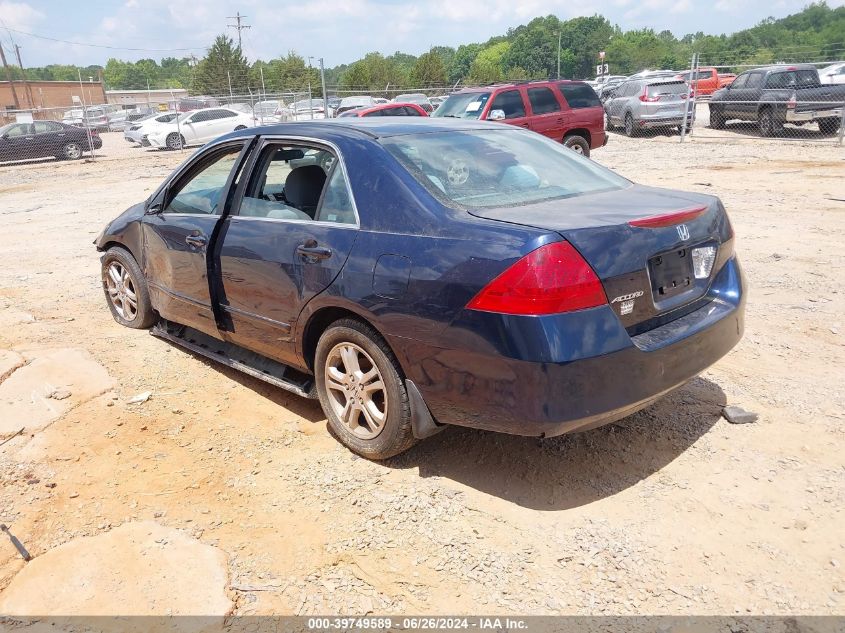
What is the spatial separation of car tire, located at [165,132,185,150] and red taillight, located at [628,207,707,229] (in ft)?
84.6

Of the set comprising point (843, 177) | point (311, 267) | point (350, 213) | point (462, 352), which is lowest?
point (843, 177)

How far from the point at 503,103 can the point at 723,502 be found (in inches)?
460

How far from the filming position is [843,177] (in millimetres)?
11992

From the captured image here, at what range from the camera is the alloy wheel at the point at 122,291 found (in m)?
5.44

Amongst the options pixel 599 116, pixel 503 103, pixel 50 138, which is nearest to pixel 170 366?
pixel 503 103

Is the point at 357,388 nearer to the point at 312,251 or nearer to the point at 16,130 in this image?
the point at 312,251

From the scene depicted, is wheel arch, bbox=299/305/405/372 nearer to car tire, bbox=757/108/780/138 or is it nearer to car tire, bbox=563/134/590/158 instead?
car tire, bbox=563/134/590/158

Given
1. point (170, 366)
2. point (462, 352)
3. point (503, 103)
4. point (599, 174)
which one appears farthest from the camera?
point (503, 103)

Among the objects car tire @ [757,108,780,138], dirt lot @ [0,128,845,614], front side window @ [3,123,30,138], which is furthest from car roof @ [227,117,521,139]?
front side window @ [3,123,30,138]

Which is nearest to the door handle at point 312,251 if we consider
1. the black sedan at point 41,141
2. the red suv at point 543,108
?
the red suv at point 543,108

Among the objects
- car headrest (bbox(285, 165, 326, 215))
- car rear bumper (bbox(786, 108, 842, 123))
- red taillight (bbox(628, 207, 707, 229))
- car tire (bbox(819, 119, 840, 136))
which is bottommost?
car tire (bbox(819, 119, 840, 136))

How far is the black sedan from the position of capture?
77.2ft

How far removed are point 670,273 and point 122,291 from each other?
14.3ft

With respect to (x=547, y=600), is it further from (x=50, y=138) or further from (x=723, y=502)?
(x=50, y=138)
